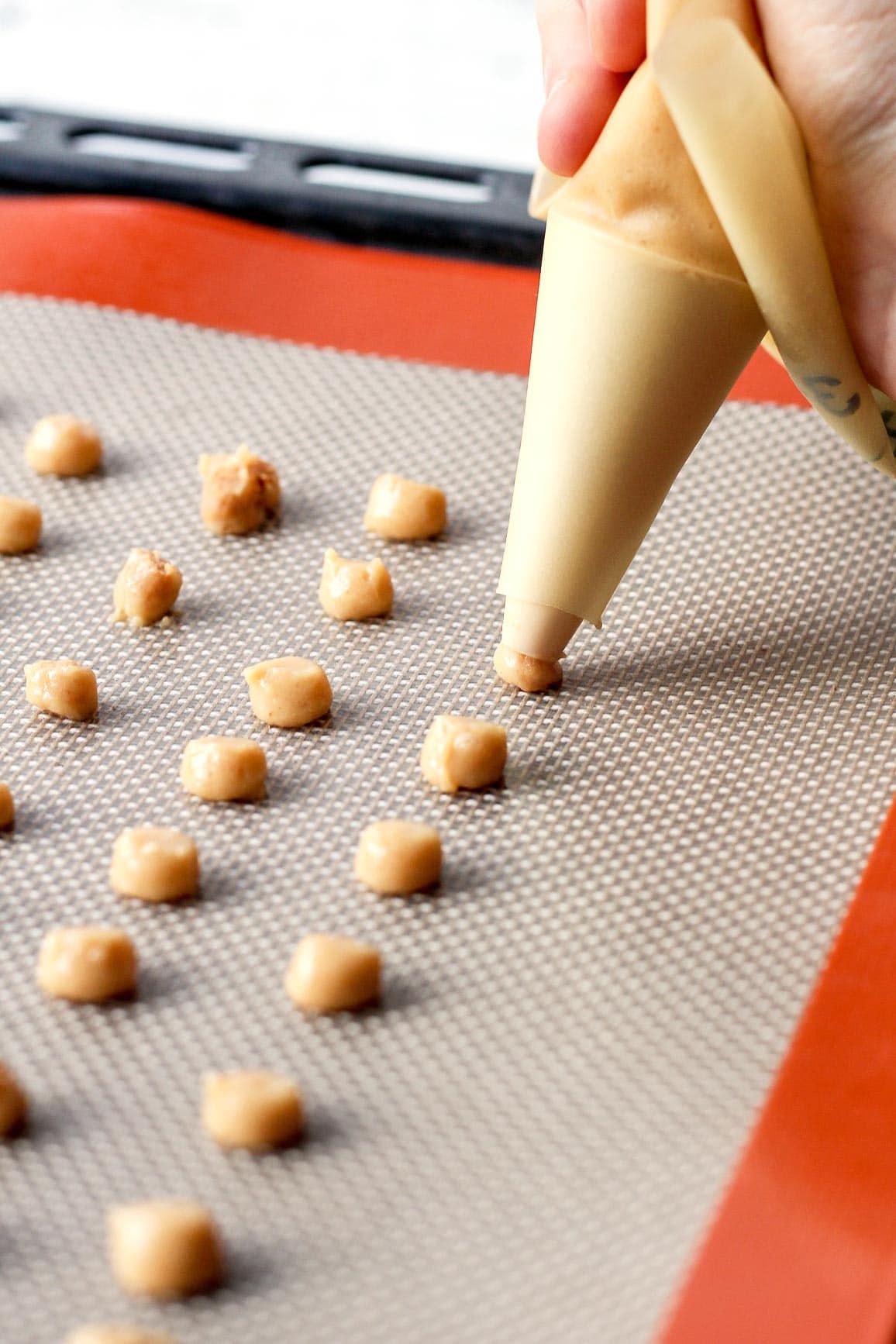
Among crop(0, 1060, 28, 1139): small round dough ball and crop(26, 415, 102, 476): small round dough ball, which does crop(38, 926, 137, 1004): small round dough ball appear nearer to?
crop(0, 1060, 28, 1139): small round dough ball

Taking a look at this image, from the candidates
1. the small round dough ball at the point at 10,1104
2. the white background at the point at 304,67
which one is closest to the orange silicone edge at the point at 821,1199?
the small round dough ball at the point at 10,1104

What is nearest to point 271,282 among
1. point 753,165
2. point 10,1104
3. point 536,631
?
point 536,631

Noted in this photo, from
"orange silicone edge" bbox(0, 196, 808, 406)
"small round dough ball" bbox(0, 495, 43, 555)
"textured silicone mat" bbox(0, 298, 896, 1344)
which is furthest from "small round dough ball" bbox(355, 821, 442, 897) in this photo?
"orange silicone edge" bbox(0, 196, 808, 406)

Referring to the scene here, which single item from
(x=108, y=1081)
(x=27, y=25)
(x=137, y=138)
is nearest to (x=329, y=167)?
(x=137, y=138)

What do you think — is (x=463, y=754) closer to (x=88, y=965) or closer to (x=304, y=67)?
(x=88, y=965)

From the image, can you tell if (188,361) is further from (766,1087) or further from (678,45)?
(766,1087)

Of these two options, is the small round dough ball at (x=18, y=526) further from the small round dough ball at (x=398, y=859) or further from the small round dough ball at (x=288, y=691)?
the small round dough ball at (x=398, y=859)
